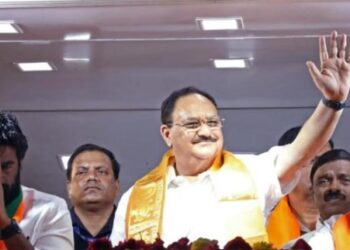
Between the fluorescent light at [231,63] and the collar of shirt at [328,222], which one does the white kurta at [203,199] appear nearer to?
the collar of shirt at [328,222]

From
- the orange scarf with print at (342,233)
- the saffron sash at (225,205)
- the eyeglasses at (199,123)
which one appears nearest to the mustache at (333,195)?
the orange scarf with print at (342,233)

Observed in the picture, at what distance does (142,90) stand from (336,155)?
128 cm

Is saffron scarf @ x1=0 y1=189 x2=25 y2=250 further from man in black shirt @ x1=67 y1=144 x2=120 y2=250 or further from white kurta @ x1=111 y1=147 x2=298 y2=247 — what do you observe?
man in black shirt @ x1=67 y1=144 x2=120 y2=250

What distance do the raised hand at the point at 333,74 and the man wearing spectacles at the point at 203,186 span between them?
197 mm

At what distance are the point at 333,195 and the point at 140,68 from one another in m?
1.40

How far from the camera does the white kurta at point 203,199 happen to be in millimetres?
3652

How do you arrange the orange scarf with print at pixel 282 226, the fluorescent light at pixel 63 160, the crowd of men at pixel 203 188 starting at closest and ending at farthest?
the crowd of men at pixel 203 188
the orange scarf with print at pixel 282 226
the fluorescent light at pixel 63 160

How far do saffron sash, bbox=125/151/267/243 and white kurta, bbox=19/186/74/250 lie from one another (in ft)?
0.71

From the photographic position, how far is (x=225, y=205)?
3723 millimetres

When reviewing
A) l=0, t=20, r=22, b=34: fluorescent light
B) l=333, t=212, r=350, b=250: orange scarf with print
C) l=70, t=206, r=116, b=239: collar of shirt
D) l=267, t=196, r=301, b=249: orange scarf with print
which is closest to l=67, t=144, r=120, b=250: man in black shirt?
l=70, t=206, r=116, b=239: collar of shirt

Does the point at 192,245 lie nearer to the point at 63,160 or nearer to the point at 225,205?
the point at 225,205

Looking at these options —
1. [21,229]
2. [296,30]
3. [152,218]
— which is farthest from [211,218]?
[296,30]

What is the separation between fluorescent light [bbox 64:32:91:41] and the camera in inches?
194

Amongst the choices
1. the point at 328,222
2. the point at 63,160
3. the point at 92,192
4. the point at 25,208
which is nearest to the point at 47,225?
the point at 25,208
